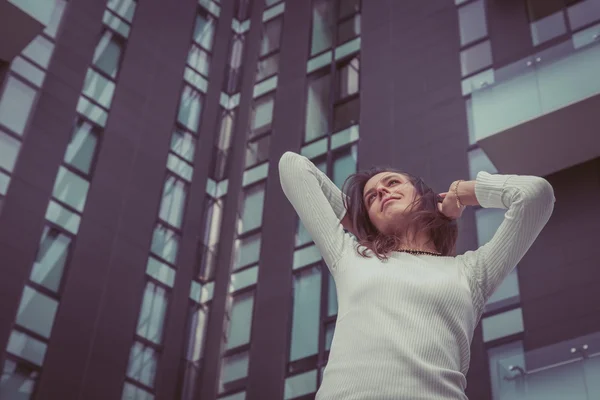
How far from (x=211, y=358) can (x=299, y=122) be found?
4.82 m

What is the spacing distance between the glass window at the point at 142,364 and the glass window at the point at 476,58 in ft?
23.1

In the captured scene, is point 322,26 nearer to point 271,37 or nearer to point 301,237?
point 271,37

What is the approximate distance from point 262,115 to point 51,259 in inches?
227

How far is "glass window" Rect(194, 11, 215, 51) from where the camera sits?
746 inches

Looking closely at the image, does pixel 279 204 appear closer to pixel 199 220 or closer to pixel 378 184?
pixel 199 220

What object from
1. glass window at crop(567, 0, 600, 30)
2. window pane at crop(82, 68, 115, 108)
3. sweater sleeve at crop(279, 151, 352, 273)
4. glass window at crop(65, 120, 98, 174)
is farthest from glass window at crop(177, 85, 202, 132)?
sweater sleeve at crop(279, 151, 352, 273)

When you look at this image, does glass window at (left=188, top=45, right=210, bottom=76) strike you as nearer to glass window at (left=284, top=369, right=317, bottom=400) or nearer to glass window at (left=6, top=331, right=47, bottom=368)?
glass window at (left=6, top=331, right=47, bottom=368)

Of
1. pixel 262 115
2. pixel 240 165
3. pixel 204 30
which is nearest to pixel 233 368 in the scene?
pixel 240 165

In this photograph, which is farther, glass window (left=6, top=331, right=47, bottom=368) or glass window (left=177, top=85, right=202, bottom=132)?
glass window (left=177, top=85, right=202, bottom=132)

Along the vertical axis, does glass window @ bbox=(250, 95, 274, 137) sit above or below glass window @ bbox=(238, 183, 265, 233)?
above

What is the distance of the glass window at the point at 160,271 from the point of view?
15000 mm

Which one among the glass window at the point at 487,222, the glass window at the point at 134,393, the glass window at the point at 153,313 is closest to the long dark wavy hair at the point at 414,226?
the glass window at the point at 487,222

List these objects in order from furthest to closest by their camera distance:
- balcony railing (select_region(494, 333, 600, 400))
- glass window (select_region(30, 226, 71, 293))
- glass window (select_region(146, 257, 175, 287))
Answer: glass window (select_region(146, 257, 175, 287)) < glass window (select_region(30, 226, 71, 293)) < balcony railing (select_region(494, 333, 600, 400))

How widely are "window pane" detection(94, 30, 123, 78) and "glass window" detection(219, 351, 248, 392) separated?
5.90 meters
